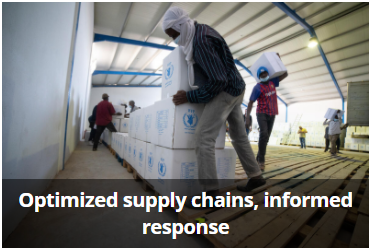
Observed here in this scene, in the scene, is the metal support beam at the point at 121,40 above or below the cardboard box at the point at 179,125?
above

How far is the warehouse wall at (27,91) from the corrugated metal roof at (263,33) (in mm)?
5403

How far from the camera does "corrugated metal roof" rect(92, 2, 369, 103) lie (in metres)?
6.06

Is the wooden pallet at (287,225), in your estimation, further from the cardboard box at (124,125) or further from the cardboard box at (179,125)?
the cardboard box at (124,125)

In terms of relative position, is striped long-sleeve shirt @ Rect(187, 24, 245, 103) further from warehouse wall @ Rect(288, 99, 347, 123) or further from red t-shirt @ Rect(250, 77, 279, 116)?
warehouse wall @ Rect(288, 99, 347, 123)

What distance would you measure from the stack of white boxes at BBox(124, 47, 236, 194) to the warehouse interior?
0.32 m

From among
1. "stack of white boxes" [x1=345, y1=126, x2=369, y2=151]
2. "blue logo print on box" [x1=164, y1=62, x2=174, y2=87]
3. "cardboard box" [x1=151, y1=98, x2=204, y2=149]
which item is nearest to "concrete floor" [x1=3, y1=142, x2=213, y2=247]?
"cardboard box" [x1=151, y1=98, x2=204, y2=149]

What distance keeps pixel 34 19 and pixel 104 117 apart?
376 cm

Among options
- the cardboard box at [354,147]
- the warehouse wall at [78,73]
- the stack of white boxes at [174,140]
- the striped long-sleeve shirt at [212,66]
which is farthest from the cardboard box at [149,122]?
the cardboard box at [354,147]

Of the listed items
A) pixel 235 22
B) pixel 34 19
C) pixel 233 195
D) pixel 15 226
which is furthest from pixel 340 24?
pixel 15 226

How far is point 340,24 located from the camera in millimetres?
6977

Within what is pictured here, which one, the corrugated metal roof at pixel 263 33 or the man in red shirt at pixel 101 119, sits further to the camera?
the corrugated metal roof at pixel 263 33

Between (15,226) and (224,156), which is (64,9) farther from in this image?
(224,156)

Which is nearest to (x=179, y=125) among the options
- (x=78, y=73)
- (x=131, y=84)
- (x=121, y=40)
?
(x=78, y=73)

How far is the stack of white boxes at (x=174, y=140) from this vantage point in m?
1.46
